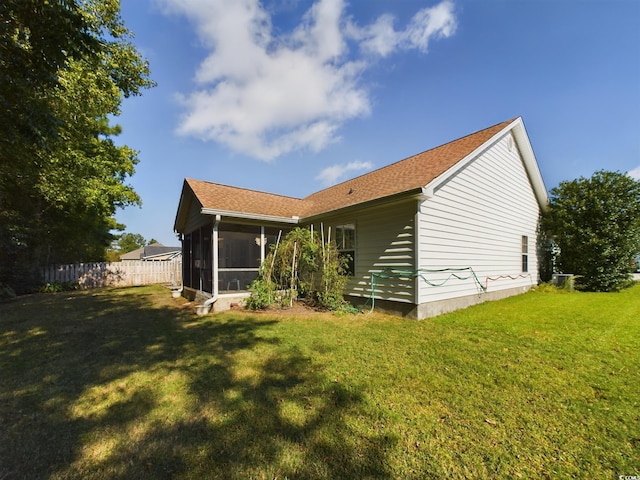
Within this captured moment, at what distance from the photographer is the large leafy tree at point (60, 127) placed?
13.3ft

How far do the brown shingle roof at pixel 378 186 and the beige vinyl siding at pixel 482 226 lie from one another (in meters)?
0.52

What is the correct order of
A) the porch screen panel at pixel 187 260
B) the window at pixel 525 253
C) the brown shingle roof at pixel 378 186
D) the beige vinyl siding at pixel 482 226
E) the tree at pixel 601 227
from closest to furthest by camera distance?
1. the beige vinyl siding at pixel 482 226
2. the brown shingle roof at pixel 378 186
3. the tree at pixel 601 227
4. the window at pixel 525 253
5. the porch screen panel at pixel 187 260

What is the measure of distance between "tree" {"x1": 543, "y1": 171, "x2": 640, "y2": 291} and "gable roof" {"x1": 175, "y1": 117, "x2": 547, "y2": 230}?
1283 mm

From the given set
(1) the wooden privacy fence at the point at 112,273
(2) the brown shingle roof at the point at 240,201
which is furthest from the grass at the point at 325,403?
(1) the wooden privacy fence at the point at 112,273

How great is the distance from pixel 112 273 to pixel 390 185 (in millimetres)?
18732

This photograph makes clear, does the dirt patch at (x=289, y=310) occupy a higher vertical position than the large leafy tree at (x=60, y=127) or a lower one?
lower

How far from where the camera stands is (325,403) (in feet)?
9.45

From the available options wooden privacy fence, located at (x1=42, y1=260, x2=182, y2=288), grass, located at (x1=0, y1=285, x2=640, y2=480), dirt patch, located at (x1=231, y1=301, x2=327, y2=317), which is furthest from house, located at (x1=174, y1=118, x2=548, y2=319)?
wooden privacy fence, located at (x1=42, y1=260, x2=182, y2=288)

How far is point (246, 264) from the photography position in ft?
50.3

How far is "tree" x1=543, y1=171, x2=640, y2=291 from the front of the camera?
33.9 ft

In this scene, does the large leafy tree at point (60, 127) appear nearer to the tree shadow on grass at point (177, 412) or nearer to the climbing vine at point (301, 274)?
the tree shadow on grass at point (177, 412)

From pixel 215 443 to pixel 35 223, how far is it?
18622 millimetres

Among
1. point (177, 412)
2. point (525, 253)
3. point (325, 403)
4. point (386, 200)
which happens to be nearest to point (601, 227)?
point (525, 253)

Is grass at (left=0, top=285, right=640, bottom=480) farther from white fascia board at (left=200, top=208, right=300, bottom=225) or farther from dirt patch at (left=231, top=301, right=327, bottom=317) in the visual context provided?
white fascia board at (left=200, top=208, right=300, bottom=225)
